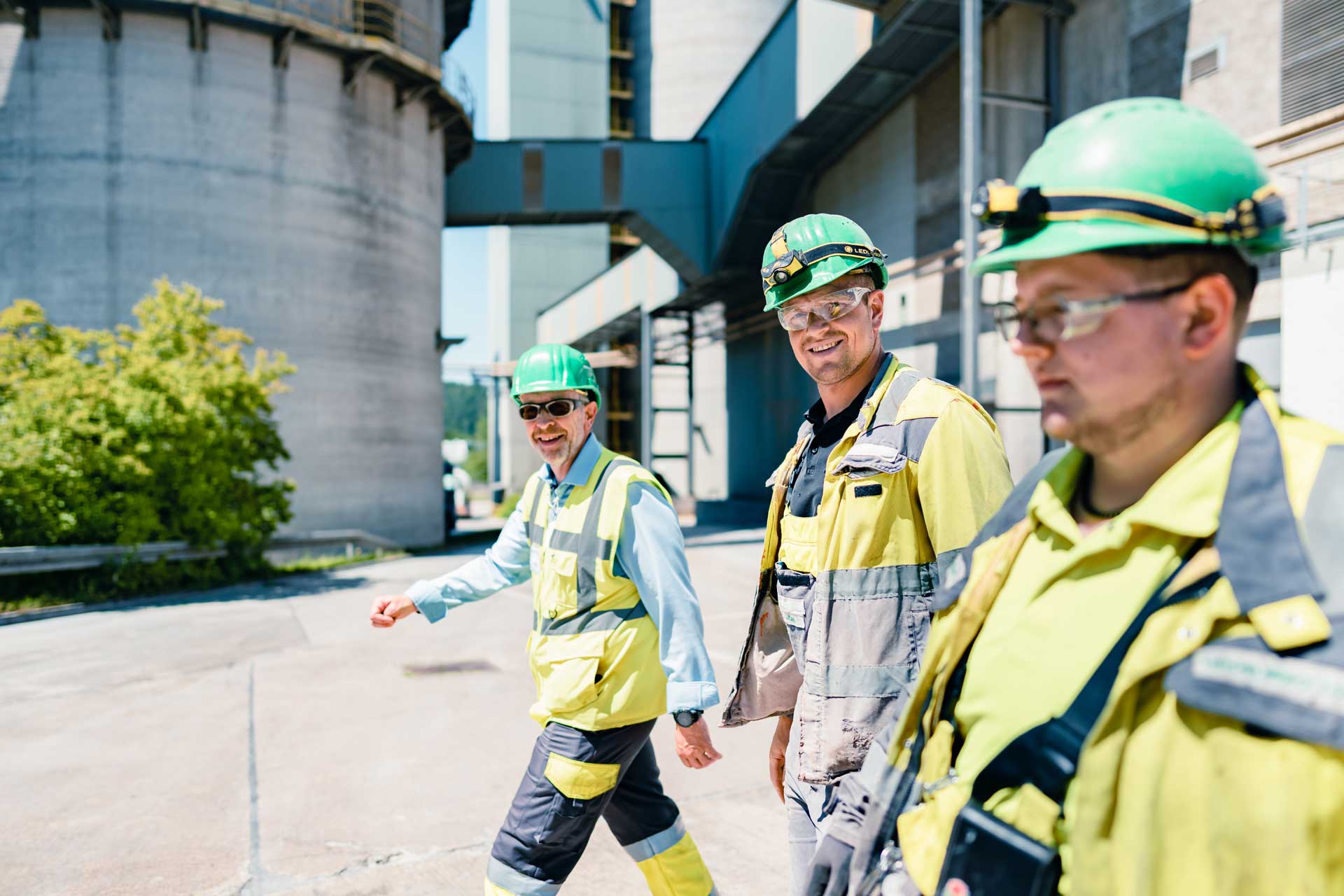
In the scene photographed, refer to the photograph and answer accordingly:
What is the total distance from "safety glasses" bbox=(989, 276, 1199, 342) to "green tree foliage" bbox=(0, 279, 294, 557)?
12.6m

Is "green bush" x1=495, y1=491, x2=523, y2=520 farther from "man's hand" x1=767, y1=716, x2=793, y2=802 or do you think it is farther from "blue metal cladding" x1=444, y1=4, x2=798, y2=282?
"man's hand" x1=767, y1=716, x2=793, y2=802

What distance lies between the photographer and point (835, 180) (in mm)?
19250

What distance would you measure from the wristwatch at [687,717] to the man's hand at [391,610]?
3.81 ft

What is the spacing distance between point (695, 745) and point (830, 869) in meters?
1.08

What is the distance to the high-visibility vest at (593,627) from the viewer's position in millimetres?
2785

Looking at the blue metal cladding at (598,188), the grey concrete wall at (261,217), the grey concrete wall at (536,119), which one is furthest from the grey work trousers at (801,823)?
the grey concrete wall at (536,119)

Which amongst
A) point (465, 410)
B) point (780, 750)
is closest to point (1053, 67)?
point (780, 750)

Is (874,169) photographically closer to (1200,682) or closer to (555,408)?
(555,408)

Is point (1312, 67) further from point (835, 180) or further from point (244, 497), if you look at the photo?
point (244, 497)

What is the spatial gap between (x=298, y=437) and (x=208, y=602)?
792cm

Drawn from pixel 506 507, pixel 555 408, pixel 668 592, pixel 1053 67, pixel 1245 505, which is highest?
pixel 1053 67

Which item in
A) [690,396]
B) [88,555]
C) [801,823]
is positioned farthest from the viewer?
[690,396]

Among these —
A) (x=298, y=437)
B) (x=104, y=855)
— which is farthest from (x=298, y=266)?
(x=104, y=855)

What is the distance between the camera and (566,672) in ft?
9.22
